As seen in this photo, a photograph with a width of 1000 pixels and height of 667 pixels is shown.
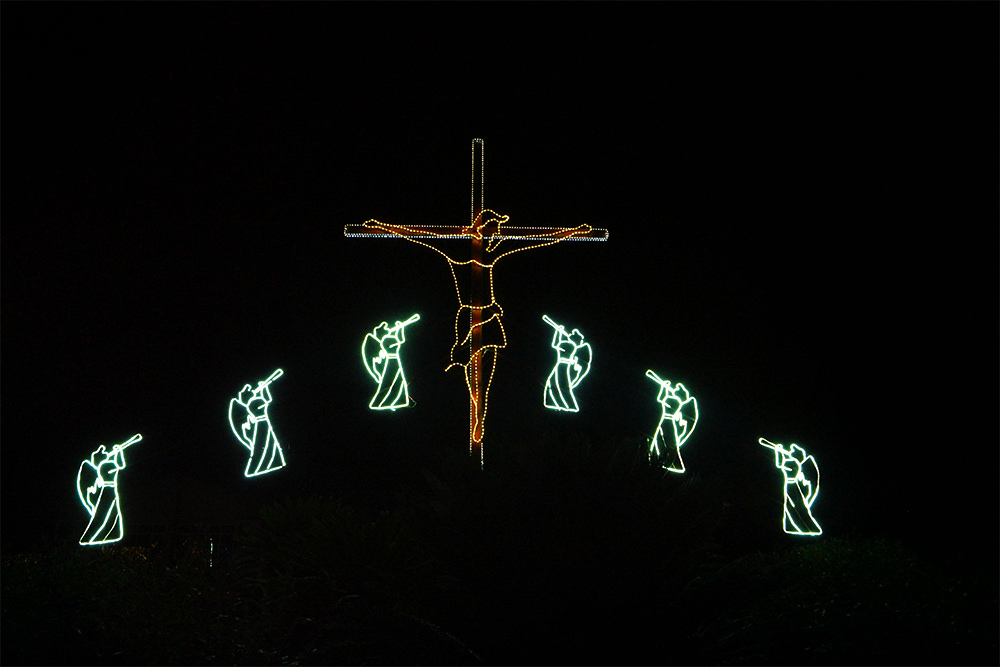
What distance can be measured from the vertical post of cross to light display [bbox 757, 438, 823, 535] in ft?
11.1

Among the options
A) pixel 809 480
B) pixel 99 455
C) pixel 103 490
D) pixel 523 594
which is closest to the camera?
pixel 523 594

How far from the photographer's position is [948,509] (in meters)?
10.0

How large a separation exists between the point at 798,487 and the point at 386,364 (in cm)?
486

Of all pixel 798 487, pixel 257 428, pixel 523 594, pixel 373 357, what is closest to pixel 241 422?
pixel 257 428

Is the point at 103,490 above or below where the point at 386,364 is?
below

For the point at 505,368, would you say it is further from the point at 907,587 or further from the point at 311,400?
the point at 907,587

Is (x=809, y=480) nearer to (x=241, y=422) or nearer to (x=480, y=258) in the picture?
(x=480, y=258)

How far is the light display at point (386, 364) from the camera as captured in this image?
10570 mm

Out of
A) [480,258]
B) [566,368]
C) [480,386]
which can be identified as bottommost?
[480,386]

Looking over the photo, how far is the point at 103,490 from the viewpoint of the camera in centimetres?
1034

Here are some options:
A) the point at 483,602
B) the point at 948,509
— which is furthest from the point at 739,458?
the point at 483,602

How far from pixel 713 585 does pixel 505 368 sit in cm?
767

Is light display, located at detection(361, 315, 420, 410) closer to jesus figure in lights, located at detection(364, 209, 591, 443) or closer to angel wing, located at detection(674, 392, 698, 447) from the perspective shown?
jesus figure in lights, located at detection(364, 209, 591, 443)

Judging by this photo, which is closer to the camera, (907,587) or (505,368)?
(907,587)
